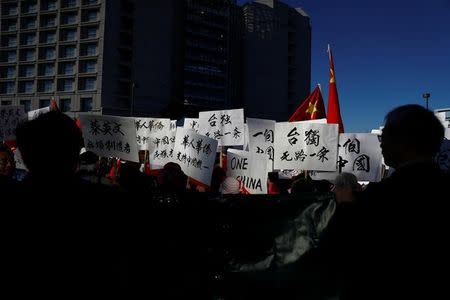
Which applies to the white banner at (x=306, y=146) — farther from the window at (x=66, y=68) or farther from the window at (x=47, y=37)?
the window at (x=47, y=37)

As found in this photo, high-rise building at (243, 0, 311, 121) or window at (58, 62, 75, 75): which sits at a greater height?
high-rise building at (243, 0, 311, 121)

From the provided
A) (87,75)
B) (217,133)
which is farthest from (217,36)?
(217,133)

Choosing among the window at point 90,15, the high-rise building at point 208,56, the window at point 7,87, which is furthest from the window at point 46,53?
the high-rise building at point 208,56

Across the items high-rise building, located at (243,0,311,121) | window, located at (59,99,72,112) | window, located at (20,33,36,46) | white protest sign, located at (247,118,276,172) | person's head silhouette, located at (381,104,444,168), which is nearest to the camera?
person's head silhouette, located at (381,104,444,168)

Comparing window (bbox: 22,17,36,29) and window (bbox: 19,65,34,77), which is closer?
window (bbox: 19,65,34,77)

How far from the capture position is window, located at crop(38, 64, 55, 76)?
1841 inches

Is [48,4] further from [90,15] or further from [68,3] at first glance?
[90,15]

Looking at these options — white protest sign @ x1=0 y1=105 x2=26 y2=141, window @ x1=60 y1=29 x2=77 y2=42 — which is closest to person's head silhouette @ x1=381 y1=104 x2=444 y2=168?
white protest sign @ x1=0 y1=105 x2=26 y2=141

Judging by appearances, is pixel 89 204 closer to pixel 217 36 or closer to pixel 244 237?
pixel 244 237

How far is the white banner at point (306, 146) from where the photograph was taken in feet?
17.5

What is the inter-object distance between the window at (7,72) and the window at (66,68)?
618cm

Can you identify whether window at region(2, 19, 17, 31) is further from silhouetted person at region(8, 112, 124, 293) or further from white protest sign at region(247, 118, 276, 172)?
silhouetted person at region(8, 112, 124, 293)

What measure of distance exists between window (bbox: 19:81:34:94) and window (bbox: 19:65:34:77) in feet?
3.16

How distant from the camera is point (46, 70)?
47031 mm
